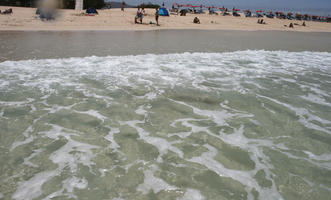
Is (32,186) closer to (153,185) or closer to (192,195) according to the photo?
(153,185)

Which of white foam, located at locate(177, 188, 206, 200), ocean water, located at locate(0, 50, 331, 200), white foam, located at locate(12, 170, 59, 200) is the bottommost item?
white foam, located at locate(12, 170, 59, 200)

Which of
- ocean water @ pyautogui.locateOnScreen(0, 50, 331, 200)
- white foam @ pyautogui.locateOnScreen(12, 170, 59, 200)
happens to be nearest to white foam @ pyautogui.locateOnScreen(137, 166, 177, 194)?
ocean water @ pyautogui.locateOnScreen(0, 50, 331, 200)

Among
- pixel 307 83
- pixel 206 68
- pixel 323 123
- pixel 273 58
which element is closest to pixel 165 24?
pixel 273 58

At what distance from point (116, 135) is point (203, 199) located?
6.72 ft

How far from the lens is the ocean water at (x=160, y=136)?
3.18m

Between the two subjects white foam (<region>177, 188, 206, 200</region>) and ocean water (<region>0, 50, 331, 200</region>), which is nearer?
white foam (<region>177, 188, 206, 200</region>)

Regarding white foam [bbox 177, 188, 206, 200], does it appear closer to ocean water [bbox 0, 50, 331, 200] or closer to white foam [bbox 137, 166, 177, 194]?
ocean water [bbox 0, 50, 331, 200]

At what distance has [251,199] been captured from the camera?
303cm

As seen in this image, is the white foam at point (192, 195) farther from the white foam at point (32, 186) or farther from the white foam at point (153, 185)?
the white foam at point (32, 186)

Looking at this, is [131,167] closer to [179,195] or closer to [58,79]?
[179,195]

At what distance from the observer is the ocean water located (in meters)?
3.18

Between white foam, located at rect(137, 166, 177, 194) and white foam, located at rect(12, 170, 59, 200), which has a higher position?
white foam, located at rect(137, 166, 177, 194)

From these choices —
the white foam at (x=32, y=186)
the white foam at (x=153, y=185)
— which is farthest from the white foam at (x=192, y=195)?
the white foam at (x=32, y=186)

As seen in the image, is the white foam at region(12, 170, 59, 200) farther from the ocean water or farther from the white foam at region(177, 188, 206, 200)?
the white foam at region(177, 188, 206, 200)
